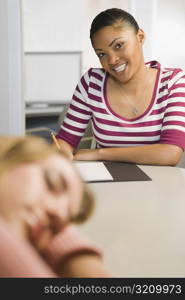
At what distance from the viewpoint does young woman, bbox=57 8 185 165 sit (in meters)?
0.84

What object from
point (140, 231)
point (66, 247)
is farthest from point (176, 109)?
point (66, 247)

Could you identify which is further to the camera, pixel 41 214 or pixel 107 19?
pixel 107 19

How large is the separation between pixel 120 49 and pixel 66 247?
0.64 m

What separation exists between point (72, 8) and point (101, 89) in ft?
6.95

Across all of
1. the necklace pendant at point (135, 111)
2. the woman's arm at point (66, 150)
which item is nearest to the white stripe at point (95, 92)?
the necklace pendant at point (135, 111)

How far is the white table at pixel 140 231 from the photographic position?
0.33 metres

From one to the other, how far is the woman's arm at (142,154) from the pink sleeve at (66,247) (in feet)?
1.99

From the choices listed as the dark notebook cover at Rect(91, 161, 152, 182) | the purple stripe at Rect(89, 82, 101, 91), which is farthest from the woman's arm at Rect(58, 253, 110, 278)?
the purple stripe at Rect(89, 82, 101, 91)

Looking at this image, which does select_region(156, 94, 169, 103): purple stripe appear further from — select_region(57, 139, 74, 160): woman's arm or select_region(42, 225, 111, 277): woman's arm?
select_region(42, 225, 111, 277): woman's arm

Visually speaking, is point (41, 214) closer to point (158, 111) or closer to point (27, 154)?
point (27, 154)

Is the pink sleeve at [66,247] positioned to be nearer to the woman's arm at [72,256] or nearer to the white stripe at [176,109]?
the woman's arm at [72,256]

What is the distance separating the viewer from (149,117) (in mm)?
961

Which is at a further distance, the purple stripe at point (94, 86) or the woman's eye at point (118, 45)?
the purple stripe at point (94, 86)

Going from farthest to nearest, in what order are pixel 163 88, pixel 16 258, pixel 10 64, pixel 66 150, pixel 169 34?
1. pixel 169 34
2. pixel 10 64
3. pixel 163 88
4. pixel 66 150
5. pixel 16 258
